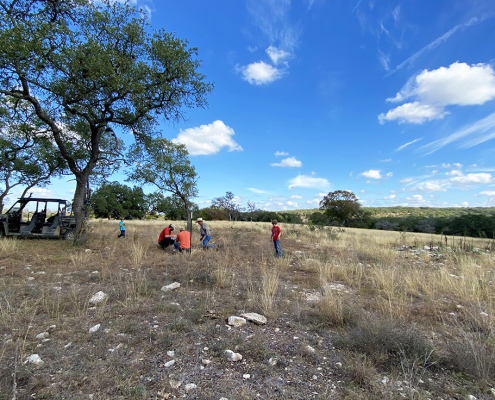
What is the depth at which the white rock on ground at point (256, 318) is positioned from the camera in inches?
146

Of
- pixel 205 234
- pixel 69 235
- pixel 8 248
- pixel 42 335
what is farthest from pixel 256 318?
pixel 69 235

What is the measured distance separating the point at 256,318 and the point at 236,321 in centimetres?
32

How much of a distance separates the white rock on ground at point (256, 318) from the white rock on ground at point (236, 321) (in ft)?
0.40

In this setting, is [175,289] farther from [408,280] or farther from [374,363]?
[408,280]

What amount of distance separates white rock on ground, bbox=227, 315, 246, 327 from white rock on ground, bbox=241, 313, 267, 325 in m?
0.12

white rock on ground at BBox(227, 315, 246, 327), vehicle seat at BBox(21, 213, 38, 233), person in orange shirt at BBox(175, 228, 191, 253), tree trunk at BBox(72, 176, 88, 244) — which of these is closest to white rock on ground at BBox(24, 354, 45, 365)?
white rock on ground at BBox(227, 315, 246, 327)

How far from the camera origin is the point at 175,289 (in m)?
5.27

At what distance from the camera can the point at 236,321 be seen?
12.0ft

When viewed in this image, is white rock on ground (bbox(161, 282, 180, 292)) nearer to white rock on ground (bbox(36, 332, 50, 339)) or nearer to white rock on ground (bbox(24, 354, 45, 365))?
white rock on ground (bbox(36, 332, 50, 339))

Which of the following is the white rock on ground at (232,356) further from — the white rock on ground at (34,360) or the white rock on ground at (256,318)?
the white rock on ground at (34,360)

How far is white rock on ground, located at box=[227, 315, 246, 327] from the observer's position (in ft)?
11.8

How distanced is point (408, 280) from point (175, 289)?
17.0ft

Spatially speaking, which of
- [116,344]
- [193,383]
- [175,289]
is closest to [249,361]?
[193,383]

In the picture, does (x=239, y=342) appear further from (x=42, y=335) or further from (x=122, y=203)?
(x=122, y=203)
